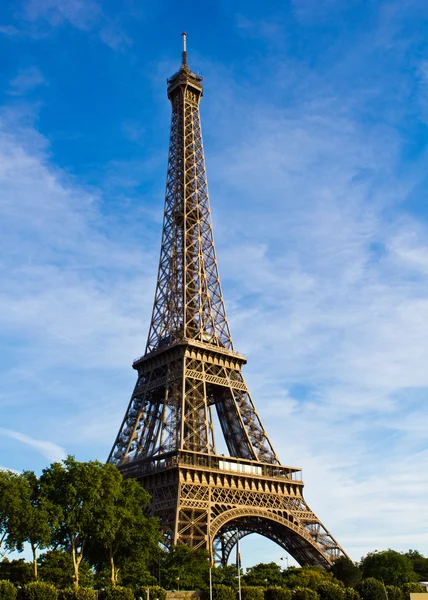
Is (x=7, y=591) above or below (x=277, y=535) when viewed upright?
below

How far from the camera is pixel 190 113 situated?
91125 millimetres

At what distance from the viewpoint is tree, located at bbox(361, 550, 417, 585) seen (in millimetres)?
68125

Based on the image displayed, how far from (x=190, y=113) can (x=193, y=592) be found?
64.9 meters

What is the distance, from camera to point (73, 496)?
46062mm

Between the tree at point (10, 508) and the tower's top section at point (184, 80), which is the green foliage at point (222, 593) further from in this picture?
the tower's top section at point (184, 80)

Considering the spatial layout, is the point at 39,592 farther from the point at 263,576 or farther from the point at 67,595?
the point at 263,576

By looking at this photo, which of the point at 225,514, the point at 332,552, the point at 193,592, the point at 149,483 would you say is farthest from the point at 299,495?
the point at 193,592

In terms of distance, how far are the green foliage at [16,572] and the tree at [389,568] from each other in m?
37.4

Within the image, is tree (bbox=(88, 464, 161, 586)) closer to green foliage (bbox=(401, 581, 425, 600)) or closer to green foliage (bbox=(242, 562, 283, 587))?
green foliage (bbox=(242, 562, 283, 587))

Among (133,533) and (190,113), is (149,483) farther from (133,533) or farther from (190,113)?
(190,113)

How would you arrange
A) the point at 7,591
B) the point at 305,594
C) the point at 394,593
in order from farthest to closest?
1. the point at 394,593
2. the point at 305,594
3. the point at 7,591

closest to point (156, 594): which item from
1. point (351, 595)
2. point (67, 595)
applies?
point (67, 595)

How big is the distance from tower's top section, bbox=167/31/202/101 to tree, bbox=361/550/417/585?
2597 inches

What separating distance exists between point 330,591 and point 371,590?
23.7 feet
